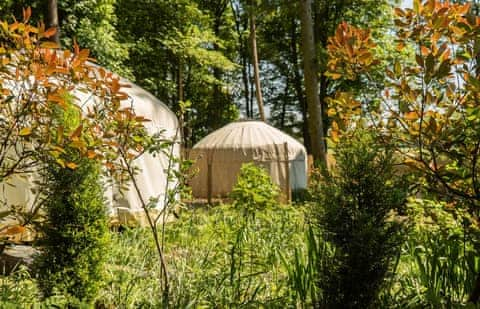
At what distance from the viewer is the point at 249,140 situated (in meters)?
10.9

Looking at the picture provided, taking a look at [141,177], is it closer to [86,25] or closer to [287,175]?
[287,175]

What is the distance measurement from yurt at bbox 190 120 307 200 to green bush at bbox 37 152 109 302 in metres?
7.71

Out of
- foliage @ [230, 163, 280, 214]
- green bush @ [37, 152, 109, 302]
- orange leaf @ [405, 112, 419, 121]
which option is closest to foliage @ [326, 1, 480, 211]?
orange leaf @ [405, 112, 419, 121]

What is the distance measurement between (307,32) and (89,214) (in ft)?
16.1

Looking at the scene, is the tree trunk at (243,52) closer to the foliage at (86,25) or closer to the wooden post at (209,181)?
the wooden post at (209,181)

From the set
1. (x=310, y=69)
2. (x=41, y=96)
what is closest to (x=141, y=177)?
(x=310, y=69)

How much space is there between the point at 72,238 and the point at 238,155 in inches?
325

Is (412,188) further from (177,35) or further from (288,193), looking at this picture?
(177,35)

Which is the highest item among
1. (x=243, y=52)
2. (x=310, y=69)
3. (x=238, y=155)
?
(x=243, y=52)

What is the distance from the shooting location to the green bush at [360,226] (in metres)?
1.99

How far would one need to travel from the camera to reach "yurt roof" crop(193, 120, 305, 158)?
422 inches

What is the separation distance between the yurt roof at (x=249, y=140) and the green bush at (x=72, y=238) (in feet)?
26.8

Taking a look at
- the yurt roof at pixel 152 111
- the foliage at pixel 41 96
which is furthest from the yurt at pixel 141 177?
the foliage at pixel 41 96

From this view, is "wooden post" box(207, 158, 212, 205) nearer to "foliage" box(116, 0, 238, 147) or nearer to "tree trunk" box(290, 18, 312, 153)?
"foliage" box(116, 0, 238, 147)
